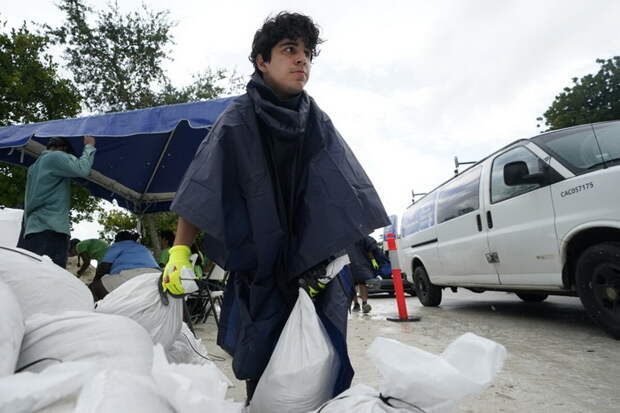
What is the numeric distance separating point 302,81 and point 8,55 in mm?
11035

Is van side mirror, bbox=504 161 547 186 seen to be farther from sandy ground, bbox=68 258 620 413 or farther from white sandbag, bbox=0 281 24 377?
white sandbag, bbox=0 281 24 377

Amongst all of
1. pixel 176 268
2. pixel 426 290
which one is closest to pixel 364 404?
pixel 176 268

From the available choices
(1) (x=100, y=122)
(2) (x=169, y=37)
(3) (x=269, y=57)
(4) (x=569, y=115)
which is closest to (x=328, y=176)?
(3) (x=269, y=57)

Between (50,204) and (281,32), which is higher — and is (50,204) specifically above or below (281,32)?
below

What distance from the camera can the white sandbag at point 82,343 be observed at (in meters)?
0.80

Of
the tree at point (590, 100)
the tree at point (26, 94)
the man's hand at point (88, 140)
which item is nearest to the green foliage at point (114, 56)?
the tree at point (26, 94)

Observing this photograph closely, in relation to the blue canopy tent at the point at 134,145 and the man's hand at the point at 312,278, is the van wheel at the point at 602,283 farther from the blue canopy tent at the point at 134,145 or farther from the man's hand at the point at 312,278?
the blue canopy tent at the point at 134,145

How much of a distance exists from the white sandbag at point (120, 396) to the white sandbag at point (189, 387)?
2 centimetres

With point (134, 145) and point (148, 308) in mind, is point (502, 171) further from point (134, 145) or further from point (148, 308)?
point (134, 145)

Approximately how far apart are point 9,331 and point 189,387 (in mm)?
378

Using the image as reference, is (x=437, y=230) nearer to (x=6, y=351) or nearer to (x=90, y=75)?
(x=6, y=351)

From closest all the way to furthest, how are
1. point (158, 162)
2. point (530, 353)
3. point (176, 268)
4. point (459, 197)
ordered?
point (176, 268)
point (530, 353)
point (459, 197)
point (158, 162)

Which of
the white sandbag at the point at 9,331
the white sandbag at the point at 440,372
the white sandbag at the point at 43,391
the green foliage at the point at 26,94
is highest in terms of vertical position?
the green foliage at the point at 26,94

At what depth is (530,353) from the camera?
2445 millimetres
